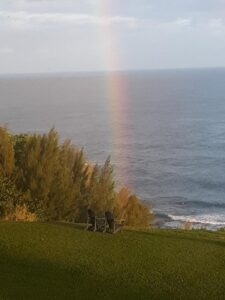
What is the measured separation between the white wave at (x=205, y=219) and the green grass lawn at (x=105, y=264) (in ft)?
97.1

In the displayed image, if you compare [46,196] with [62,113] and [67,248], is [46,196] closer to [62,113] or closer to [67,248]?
[67,248]

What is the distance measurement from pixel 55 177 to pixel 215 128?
286 ft

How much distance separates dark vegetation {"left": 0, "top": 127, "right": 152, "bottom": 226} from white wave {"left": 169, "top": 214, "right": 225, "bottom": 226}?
73.1 feet

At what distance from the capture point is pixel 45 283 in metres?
13.8

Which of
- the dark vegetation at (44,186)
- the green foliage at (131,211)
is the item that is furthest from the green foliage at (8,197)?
the green foliage at (131,211)

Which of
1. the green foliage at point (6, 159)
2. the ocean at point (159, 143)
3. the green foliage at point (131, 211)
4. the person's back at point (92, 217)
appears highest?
the ocean at point (159, 143)

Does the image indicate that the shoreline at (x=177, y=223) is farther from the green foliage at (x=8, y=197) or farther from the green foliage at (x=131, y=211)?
the green foliage at (x=8, y=197)

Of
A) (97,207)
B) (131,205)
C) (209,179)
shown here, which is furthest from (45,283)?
(209,179)

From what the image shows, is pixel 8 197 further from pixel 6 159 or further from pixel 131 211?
pixel 131 211

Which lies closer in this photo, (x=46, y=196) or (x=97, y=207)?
(x=46, y=196)

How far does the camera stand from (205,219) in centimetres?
4966

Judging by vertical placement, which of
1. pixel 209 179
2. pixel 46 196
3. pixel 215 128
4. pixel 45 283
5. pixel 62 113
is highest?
pixel 62 113

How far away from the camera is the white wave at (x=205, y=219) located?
4806 centimetres

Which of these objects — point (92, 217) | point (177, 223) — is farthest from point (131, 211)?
point (177, 223)
